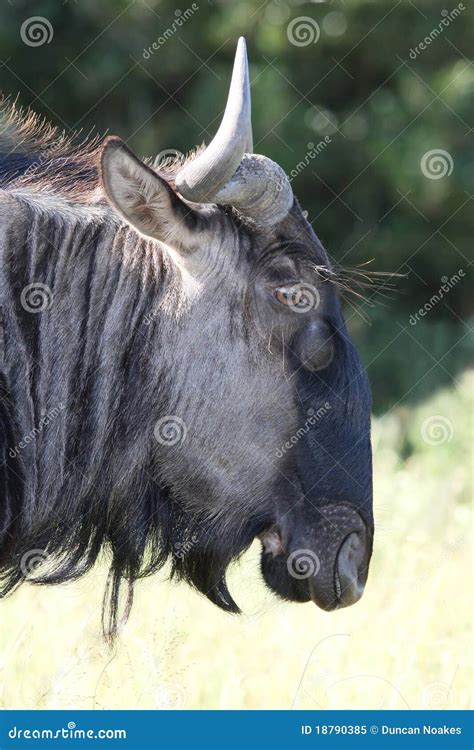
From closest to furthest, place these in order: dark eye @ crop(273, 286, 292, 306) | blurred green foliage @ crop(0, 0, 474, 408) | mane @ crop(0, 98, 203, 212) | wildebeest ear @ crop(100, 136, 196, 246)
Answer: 1. wildebeest ear @ crop(100, 136, 196, 246)
2. dark eye @ crop(273, 286, 292, 306)
3. mane @ crop(0, 98, 203, 212)
4. blurred green foliage @ crop(0, 0, 474, 408)

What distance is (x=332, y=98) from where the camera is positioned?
1612 cm

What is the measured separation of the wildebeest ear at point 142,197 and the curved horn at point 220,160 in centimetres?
8

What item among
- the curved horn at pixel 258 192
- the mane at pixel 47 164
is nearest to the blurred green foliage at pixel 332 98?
the mane at pixel 47 164

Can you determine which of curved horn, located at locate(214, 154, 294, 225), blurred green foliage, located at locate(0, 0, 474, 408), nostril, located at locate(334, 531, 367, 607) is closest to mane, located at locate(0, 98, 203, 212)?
curved horn, located at locate(214, 154, 294, 225)

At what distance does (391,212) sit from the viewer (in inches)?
617

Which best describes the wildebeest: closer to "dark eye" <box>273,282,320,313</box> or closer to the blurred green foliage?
"dark eye" <box>273,282,320,313</box>

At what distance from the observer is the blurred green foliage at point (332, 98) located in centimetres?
1428

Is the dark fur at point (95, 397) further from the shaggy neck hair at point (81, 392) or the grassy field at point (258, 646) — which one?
the grassy field at point (258, 646)

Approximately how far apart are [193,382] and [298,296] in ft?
1.86

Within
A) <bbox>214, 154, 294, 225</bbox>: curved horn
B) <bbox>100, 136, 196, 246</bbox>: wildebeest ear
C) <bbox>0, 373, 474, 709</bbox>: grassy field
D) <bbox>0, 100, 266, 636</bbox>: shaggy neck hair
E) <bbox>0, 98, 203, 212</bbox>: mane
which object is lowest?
<bbox>0, 373, 474, 709</bbox>: grassy field

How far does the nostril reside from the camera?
4555mm

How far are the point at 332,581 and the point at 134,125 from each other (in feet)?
39.5

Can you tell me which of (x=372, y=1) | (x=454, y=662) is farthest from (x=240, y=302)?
(x=372, y=1)

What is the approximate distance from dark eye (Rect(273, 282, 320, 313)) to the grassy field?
1.34m
